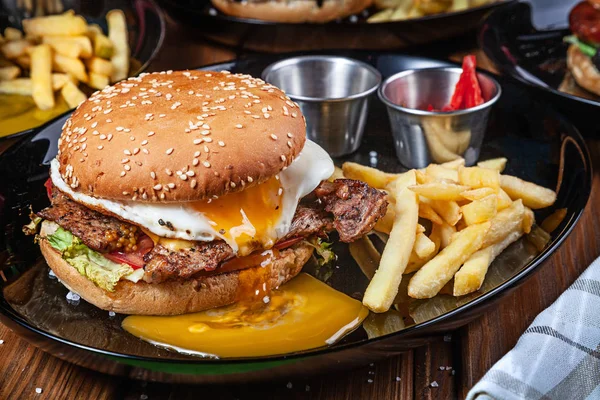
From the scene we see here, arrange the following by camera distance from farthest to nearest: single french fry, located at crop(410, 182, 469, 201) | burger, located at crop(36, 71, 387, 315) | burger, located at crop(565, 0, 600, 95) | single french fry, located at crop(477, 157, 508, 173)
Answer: burger, located at crop(565, 0, 600, 95) → single french fry, located at crop(477, 157, 508, 173) → single french fry, located at crop(410, 182, 469, 201) → burger, located at crop(36, 71, 387, 315)

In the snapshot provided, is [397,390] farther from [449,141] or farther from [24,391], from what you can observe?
[449,141]

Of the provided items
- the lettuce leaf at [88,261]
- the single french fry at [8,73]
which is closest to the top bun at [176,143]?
the lettuce leaf at [88,261]

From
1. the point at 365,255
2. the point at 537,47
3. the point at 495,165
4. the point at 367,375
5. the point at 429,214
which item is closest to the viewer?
the point at 367,375

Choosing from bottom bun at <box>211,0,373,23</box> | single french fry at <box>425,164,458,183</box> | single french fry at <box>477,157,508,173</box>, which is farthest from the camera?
bottom bun at <box>211,0,373,23</box>

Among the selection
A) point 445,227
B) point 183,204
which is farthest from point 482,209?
point 183,204

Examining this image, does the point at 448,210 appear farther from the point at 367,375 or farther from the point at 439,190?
the point at 367,375

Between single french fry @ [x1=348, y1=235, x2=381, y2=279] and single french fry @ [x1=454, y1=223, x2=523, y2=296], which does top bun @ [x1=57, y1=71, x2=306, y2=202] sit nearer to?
single french fry @ [x1=348, y1=235, x2=381, y2=279]

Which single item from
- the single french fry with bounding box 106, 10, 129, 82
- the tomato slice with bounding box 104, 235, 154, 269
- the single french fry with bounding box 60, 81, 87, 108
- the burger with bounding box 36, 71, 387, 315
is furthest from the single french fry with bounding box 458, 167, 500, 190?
the single french fry with bounding box 106, 10, 129, 82

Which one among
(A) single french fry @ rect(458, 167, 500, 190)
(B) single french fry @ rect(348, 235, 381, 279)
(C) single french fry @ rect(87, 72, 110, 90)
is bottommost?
(B) single french fry @ rect(348, 235, 381, 279)
